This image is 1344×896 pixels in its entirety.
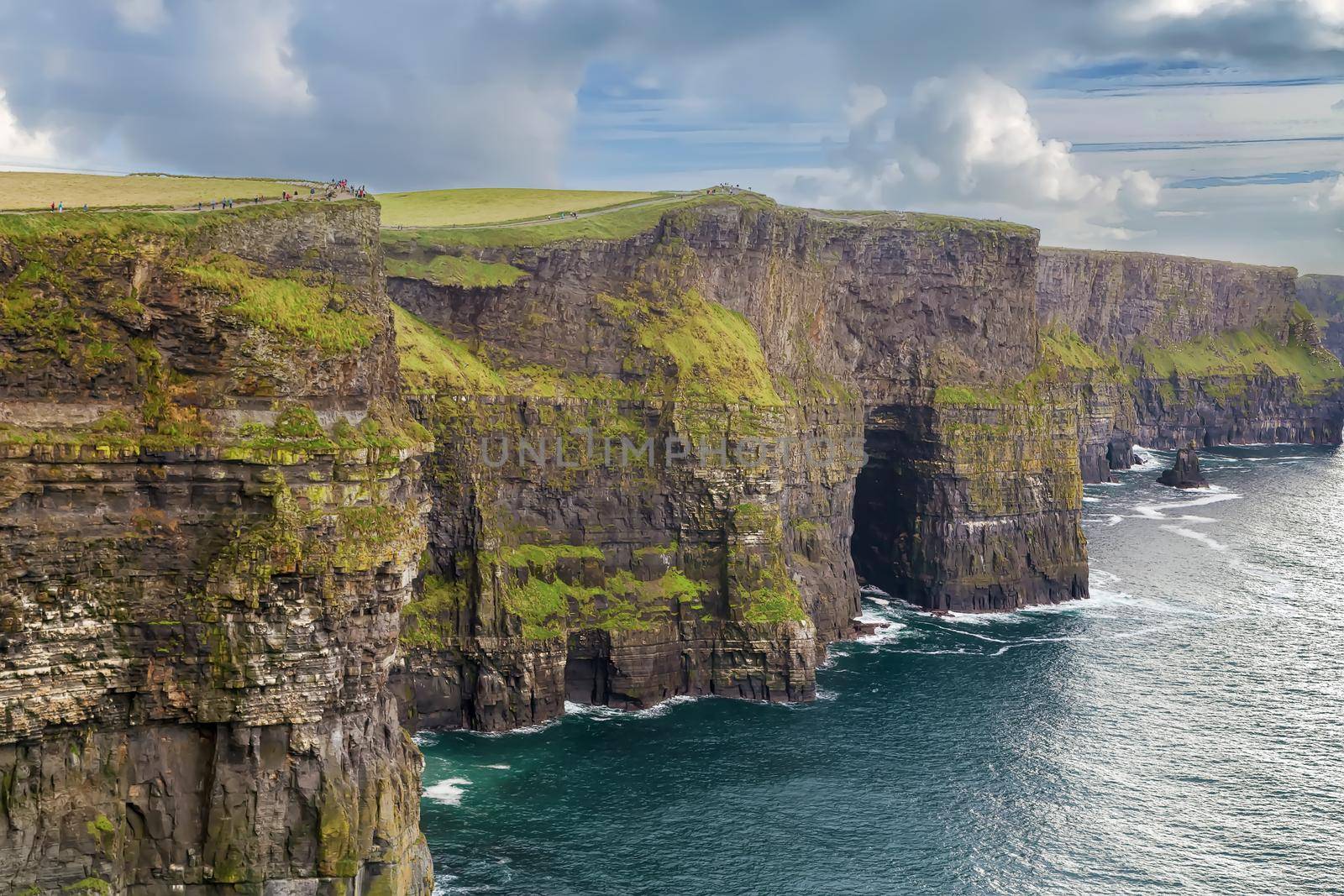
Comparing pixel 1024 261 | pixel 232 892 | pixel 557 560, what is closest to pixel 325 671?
pixel 232 892

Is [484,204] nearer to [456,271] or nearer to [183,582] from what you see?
[456,271]

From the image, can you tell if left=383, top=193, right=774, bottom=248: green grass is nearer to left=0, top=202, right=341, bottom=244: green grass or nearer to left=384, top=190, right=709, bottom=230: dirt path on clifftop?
left=384, top=190, right=709, bottom=230: dirt path on clifftop

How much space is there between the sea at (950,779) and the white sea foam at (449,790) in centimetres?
19

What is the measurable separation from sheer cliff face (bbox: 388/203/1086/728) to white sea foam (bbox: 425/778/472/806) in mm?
12000

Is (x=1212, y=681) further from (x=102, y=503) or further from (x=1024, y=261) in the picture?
(x=102, y=503)

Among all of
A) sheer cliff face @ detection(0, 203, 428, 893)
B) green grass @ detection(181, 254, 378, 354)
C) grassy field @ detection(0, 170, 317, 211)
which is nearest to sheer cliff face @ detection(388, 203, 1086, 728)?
grassy field @ detection(0, 170, 317, 211)

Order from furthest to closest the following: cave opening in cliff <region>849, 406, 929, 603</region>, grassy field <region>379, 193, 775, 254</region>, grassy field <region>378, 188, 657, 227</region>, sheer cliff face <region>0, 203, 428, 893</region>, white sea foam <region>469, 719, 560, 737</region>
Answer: cave opening in cliff <region>849, 406, 929, 603</region> < grassy field <region>378, 188, 657, 227</region> < grassy field <region>379, 193, 775, 254</region> < white sea foam <region>469, 719, 560, 737</region> < sheer cliff face <region>0, 203, 428, 893</region>

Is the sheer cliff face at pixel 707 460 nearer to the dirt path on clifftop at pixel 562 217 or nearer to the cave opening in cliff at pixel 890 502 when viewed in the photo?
the cave opening in cliff at pixel 890 502

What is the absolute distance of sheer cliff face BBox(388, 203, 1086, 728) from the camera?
351ft

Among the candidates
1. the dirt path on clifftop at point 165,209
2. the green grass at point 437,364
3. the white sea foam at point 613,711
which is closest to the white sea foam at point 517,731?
the white sea foam at point 613,711

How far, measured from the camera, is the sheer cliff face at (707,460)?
10694 cm

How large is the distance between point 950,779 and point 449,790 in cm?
3935

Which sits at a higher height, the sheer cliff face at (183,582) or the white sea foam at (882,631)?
the sheer cliff face at (183,582)

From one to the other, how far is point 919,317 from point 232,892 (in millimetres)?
118978
